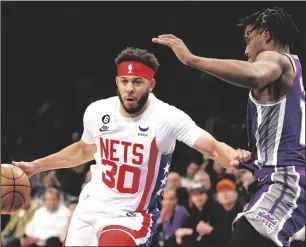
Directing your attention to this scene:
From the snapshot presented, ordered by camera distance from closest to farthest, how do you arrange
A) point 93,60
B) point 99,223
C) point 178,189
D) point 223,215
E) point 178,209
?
point 99,223 → point 223,215 → point 178,209 → point 178,189 → point 93,60

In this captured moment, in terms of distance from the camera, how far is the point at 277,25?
4.30 m

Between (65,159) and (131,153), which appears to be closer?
(131,153)

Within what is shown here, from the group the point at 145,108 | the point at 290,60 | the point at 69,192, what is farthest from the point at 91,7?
the point at 290,60

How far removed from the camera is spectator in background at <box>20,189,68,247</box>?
9.17 metres

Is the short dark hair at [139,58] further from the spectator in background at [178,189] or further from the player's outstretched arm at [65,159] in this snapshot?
the spectator in background at [178,189]

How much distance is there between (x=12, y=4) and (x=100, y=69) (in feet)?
7.36

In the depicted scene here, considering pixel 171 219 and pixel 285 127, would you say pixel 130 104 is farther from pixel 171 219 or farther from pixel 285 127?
pixel 171 219

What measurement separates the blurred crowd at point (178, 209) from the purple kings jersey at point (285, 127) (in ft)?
8.58

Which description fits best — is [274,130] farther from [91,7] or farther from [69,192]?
[91,7]

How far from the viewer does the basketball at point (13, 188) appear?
527 cm

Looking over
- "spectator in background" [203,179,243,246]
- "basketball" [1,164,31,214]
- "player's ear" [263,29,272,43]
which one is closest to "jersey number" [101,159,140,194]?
"basketball" [1,164,31,214]

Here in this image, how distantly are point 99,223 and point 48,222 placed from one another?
15.1 feet

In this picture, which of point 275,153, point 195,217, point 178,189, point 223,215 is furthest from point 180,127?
point 178,189

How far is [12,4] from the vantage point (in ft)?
42.5
